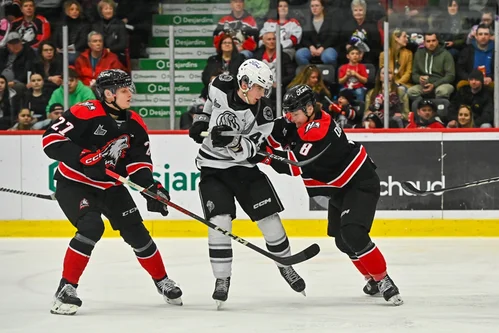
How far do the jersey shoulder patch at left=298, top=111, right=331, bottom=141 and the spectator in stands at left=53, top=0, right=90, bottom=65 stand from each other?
11.6ft

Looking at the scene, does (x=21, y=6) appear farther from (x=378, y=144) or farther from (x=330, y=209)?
(x=330, y=209)

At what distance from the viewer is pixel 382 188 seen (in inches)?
299

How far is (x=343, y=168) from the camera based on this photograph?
195 inches

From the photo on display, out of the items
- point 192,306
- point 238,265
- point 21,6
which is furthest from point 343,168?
point 21,6

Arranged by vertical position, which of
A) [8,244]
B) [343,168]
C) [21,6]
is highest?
[21,6]

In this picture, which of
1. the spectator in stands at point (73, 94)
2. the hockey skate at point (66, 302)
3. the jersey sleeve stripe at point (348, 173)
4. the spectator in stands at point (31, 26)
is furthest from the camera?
the spectator in stands at point (31, 26)

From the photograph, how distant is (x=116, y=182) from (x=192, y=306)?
0.68 m

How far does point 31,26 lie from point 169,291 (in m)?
3.91

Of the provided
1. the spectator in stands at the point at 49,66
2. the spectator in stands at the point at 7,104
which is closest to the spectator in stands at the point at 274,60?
the spectator in stands at the point at 49,66

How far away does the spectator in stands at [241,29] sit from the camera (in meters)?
8.03

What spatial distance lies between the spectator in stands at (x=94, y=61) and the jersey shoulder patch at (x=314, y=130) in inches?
134

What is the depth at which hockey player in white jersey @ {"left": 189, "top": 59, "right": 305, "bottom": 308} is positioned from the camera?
4.79 m

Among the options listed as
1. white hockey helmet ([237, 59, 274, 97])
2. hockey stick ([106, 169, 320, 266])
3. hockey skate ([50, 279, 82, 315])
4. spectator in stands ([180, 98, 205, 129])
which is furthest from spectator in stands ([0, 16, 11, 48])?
hockey skate ([50, 279, 82, 315])

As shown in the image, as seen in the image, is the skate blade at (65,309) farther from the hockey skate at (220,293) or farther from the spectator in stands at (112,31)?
the spectator in stands at (112,31)
